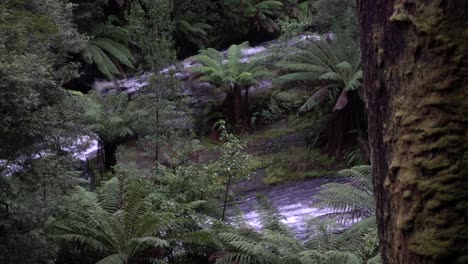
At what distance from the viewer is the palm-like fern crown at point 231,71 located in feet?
41.6

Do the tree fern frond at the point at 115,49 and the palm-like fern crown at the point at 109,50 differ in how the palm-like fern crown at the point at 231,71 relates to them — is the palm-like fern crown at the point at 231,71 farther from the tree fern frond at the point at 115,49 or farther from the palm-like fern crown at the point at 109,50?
the palm-like fern crown at the point at 109,50

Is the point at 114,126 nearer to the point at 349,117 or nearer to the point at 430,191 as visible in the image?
the point at 349,117

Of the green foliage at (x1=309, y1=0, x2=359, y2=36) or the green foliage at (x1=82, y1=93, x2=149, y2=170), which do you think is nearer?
the green foliage at (x1=82, y1=93, x2=149, y2=170)

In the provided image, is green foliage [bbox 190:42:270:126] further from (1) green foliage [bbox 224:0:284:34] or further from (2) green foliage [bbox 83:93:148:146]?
(1) green foliage [bbox 224:0:284:34]

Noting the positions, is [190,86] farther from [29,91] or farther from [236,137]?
[29,91]

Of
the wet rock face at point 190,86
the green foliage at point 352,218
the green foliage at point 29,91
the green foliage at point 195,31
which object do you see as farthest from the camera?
the green foliage at point 195,31

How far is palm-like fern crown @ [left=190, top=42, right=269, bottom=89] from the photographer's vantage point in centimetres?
1268

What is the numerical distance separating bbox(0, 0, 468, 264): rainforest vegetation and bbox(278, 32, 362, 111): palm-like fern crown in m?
0.04

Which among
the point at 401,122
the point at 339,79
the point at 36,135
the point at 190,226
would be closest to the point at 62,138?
the point at 36,135

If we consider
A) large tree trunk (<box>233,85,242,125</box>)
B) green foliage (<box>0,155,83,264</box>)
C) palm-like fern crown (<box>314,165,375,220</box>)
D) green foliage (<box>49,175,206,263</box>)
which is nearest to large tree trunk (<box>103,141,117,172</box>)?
large tree trunk (<box>233,85,242,125</box>)

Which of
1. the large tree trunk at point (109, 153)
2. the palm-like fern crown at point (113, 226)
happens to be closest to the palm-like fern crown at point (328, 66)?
the large tree trunk at point (109, 153)

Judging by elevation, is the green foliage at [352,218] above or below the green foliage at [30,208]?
below

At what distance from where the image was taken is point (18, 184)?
497 cm

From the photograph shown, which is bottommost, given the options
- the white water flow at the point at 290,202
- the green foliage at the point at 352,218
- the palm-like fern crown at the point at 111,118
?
the white water flow at the point at 290,202
